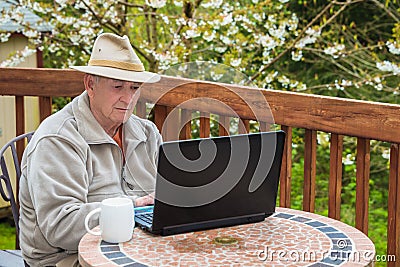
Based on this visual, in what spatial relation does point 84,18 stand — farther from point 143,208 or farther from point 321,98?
point 143,208

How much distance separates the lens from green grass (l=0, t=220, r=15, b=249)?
5.55 metres

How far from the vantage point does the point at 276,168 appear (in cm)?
226

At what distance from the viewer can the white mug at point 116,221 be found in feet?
6.69

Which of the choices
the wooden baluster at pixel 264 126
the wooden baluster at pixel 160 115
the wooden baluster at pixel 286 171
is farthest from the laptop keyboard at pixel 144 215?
the wooden baluster at pixel 160 115

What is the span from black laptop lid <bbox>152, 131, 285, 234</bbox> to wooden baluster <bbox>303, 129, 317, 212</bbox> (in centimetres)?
81

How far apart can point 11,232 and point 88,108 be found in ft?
11.8

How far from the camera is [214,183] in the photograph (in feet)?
6.97

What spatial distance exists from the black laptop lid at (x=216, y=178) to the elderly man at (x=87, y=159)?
0.30 m

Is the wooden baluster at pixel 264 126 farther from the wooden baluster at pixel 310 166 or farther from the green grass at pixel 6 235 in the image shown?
the green grass at pixel 6 235

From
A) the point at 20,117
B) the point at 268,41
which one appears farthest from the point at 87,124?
the point at 268,41

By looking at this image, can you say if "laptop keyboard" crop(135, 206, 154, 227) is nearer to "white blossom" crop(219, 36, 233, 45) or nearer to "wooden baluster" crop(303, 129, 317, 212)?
"wooden baluster" crop(303, 129, 317, 212)

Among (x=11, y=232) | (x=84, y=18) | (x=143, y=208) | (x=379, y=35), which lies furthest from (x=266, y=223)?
(x=379, y=35)

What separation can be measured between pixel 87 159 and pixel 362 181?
111cm

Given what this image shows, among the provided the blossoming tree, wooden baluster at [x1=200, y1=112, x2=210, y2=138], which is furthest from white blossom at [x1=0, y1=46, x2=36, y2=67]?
wooden baluster at [x1=200, y1=112, x2=210, y2=138]
